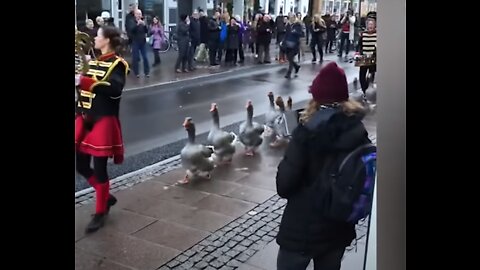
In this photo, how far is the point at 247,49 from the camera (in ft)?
6.90

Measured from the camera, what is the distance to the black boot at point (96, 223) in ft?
5.67

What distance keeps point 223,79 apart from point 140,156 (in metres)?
0.42

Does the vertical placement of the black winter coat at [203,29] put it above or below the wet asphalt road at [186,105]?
above

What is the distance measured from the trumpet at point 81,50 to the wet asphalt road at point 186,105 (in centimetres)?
19

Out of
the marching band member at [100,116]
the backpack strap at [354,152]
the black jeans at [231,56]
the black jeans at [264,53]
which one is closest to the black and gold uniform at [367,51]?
the backpack strap at [354,152]

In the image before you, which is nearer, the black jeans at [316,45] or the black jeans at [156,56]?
the black jeans at [156,56]

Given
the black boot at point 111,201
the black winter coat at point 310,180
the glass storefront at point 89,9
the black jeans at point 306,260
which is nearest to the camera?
the glass storefront at point 89,9

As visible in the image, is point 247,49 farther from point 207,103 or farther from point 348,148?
point 348,148

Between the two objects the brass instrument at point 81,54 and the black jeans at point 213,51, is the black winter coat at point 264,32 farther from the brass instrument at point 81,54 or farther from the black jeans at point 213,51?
the brass instrument at point 81,54

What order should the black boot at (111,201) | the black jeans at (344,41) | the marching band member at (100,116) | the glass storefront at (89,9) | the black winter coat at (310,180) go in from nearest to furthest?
the glass storefront at (89,9)
the marching band member at (100,116)
the black boot at (111,201)
the black winter coat at (310,180)
the black jeans at (344,41)

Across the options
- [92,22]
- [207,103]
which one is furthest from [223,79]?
[92,22]

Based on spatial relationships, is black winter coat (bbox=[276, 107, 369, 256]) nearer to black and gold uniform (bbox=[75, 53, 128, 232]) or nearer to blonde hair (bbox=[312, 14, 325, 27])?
blonde hair (bbox=[312, 14, 325, 27])

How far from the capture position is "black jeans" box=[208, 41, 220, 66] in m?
1.94

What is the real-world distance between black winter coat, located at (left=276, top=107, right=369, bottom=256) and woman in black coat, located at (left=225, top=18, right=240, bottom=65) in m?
0.35
